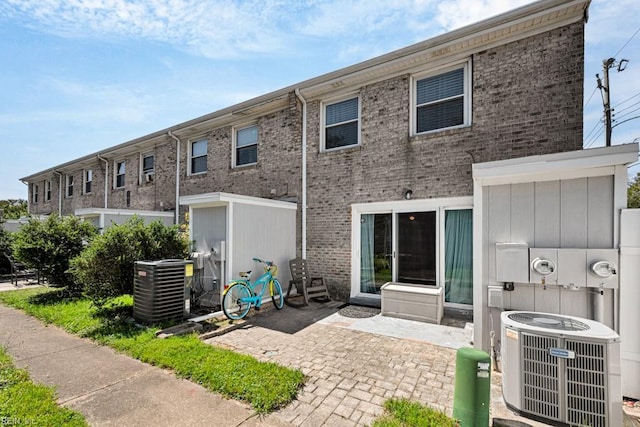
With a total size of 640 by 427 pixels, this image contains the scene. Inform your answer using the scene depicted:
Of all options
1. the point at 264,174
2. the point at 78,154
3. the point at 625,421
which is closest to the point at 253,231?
the point at 264,174

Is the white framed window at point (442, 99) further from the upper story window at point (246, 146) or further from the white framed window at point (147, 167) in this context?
the white framed window at point (147, 167)

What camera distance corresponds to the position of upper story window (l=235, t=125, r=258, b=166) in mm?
9875

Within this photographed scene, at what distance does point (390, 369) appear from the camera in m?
3.95

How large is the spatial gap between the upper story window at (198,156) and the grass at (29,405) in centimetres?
854

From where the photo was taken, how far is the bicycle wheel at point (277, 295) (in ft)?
22.8

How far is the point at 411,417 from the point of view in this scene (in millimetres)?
2852

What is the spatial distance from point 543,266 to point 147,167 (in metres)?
14.5

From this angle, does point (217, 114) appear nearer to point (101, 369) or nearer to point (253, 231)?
point (253, 231)

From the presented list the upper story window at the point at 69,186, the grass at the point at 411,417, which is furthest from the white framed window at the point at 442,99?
the upper story window at the point at 69,186

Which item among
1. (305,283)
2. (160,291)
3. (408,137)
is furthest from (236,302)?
(408,137)

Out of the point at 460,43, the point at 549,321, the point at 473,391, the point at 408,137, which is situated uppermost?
the point at 460,43

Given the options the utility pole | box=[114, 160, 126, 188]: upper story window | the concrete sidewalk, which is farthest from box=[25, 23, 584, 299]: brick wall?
the utility pole

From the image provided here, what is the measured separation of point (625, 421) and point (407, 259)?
4.48m

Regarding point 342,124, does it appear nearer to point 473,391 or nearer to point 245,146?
point 245,146
